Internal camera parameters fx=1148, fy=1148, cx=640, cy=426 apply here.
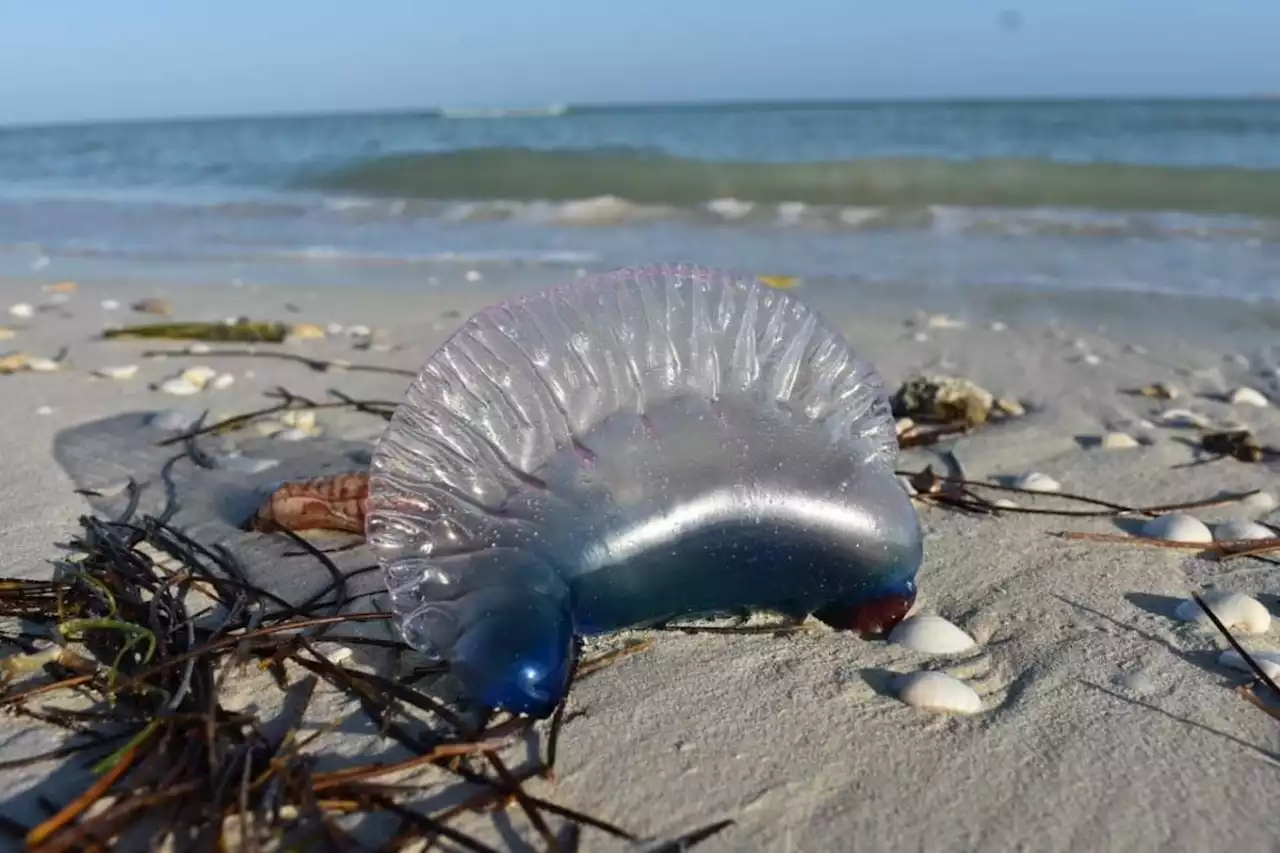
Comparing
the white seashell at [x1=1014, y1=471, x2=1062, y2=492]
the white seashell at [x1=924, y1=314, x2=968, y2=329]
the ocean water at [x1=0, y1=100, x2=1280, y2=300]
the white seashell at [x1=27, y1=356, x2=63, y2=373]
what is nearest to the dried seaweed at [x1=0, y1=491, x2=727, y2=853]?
the white seashell at [x1=1014, y1=471, x2=1062, y2=492]

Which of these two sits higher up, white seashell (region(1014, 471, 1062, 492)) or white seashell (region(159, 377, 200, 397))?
white seashell (region(1014, 471, 1062, 492))

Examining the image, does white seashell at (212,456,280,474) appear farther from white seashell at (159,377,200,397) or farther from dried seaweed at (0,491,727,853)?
white seashell at (159,377,200,397)

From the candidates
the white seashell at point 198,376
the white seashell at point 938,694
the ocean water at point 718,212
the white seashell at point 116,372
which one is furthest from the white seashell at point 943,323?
the white seashell at point 938,694

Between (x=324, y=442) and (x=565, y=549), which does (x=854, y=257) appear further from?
(x=565, y=549)

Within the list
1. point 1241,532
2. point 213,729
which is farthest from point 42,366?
point 1241,532

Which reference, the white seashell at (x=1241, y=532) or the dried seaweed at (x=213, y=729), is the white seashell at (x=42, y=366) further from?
the white seashell at (x=1241, y=532)

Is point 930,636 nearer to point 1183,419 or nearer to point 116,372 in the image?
point 1183,419
